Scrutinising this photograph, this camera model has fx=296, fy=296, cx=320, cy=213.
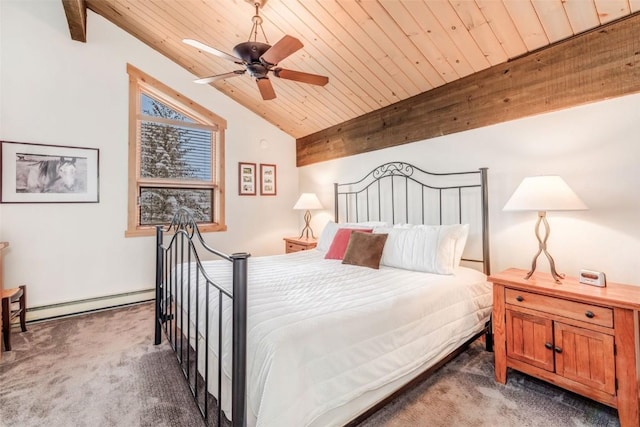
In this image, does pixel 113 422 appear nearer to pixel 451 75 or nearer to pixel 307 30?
pixel 307 30

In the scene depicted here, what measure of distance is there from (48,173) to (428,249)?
3.92m

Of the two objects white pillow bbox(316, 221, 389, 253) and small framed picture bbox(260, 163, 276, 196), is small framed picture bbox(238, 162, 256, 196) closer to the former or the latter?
small framed picture bbox(260, 163, 276, 196)

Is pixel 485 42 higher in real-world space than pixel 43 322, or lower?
higher

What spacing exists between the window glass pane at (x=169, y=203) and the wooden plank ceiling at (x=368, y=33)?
1622mm

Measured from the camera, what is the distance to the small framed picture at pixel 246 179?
174 inches

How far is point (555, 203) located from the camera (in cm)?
186

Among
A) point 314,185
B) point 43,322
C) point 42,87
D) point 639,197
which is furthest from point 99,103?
point 639,197

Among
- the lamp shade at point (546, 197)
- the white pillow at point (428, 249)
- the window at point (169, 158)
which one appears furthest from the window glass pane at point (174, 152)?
the lamp shade at point (546, 197)

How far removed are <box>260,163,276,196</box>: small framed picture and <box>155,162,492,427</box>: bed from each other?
178 centimetres

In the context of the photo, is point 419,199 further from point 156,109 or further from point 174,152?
point 156,109

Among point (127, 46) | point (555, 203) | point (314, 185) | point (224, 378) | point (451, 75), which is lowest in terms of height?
point (224, 378)

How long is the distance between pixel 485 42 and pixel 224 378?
286 centimetres

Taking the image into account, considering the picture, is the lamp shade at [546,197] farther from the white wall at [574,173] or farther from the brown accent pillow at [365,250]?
the brown accent pillow at [365,250]

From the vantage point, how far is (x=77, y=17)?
2.92 metres
